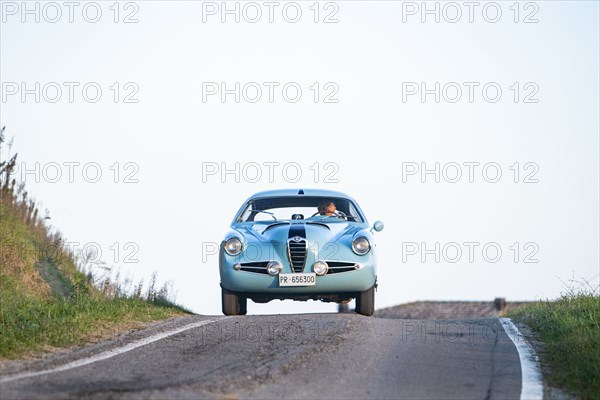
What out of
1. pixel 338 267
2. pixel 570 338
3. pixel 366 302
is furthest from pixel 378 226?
pixel 570 338

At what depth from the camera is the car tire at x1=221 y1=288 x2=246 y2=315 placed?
13.8 m

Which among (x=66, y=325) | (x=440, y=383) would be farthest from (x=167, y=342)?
(x=440, y=383)

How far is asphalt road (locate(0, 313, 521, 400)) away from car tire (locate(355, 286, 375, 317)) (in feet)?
7.11

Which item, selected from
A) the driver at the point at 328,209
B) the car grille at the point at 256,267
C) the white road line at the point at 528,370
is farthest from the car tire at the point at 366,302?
the white road line at the point at 528,370

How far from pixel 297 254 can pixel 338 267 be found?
0.54 meters

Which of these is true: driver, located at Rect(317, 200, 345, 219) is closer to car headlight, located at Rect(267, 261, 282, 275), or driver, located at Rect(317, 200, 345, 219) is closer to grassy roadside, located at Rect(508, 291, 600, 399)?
car headlight, located at Rect(267, 261, 282, 275)

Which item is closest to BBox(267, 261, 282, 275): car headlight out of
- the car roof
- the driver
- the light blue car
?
the light blue car

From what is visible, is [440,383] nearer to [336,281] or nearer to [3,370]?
[3,370]

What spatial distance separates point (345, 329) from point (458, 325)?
196 centimetres

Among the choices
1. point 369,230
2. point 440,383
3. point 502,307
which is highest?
point 369,230

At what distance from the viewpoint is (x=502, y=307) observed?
108 ft

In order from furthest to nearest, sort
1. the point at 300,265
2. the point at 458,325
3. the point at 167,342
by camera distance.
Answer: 1. the point at 300,265
2. the point at 458,325
3. the point at 167,342

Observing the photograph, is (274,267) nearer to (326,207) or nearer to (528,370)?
(326,207)

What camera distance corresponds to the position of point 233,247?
44.3ft
